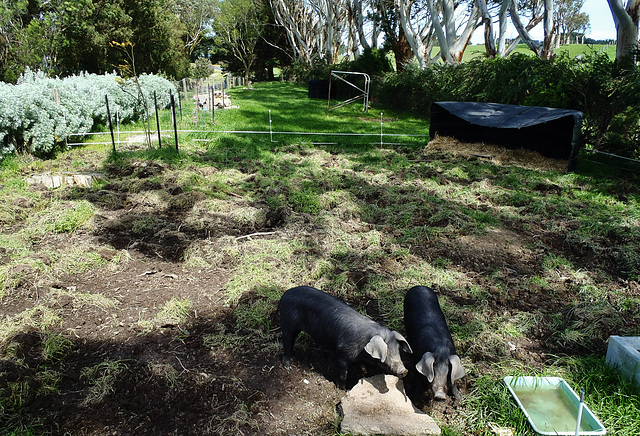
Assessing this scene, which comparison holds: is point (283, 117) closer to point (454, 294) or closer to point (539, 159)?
point (539, 159)

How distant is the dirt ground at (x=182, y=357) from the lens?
9.59ft

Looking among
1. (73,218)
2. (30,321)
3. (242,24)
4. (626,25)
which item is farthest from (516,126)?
(242,24)

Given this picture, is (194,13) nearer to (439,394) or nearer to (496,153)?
(496,153)

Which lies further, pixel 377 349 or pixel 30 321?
pixel 30 321

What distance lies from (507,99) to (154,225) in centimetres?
1014

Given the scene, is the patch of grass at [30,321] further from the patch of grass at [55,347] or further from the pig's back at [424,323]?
the pig's back at [424,323]

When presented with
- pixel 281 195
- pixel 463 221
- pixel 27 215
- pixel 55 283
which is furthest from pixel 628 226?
pixel 27 215

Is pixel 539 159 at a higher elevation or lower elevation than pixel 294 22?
lower

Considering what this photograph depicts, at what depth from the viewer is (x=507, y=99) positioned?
12.2 m

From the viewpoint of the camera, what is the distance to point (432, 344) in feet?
10.5

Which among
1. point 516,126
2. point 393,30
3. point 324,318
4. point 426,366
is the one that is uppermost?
point 393,30

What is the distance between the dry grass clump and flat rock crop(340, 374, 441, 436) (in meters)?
8.03

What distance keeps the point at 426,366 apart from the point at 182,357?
6.12 feet

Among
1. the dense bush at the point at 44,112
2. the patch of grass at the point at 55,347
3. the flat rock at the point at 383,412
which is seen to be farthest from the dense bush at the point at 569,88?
the patch of grass at the point at 55,347
